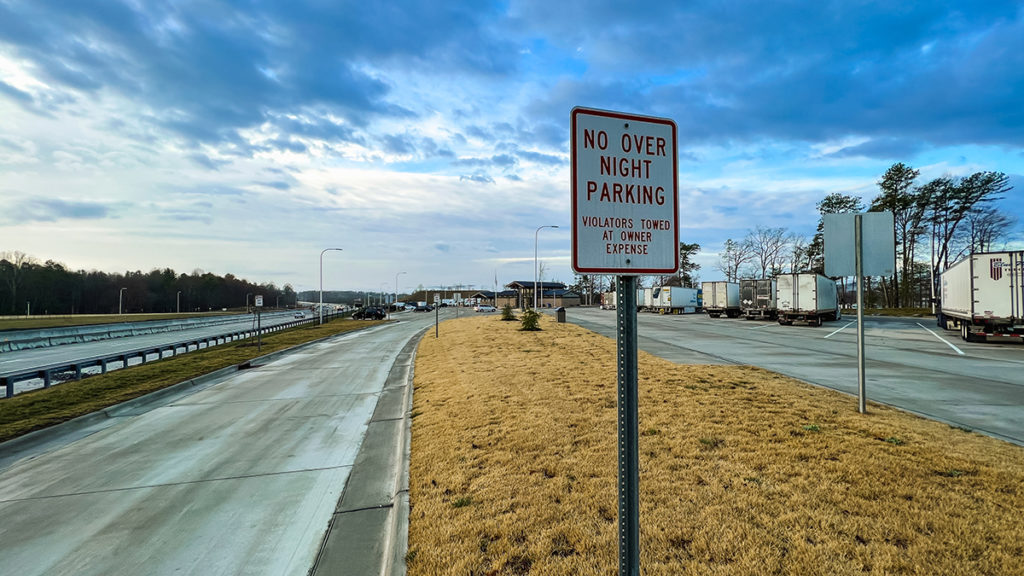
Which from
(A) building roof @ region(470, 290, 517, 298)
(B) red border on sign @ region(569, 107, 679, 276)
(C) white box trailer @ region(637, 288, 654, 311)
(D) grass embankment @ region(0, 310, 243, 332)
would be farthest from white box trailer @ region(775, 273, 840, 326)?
(A) building roof @ region(470, 290, 517, 298)

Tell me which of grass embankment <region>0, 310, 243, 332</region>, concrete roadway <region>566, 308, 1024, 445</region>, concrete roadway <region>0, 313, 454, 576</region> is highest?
concrete roadway <region>566, 308, 1024, 445</region>

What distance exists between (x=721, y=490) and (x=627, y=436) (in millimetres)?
2769

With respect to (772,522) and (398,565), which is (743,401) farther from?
(398,565)

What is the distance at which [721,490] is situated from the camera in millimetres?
4020

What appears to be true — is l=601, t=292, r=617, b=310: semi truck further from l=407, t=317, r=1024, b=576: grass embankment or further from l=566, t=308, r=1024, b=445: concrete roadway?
l=407, t=317, r=1024, b=576: grass embankment

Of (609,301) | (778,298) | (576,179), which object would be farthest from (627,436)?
(609,301)

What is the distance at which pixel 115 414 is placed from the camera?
891 centimetres

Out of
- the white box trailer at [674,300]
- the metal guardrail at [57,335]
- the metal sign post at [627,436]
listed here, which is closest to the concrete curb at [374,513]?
the metal sign post at [627,436]

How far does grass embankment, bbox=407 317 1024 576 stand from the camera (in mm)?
3047

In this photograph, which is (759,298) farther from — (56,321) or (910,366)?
(56,321)

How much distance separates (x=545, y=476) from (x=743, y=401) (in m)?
4.35

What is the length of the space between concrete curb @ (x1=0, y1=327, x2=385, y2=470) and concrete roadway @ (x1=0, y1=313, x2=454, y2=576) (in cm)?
7

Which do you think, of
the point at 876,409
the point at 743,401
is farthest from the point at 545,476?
the point at 876,409

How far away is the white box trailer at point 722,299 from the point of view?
38156 millimetres
